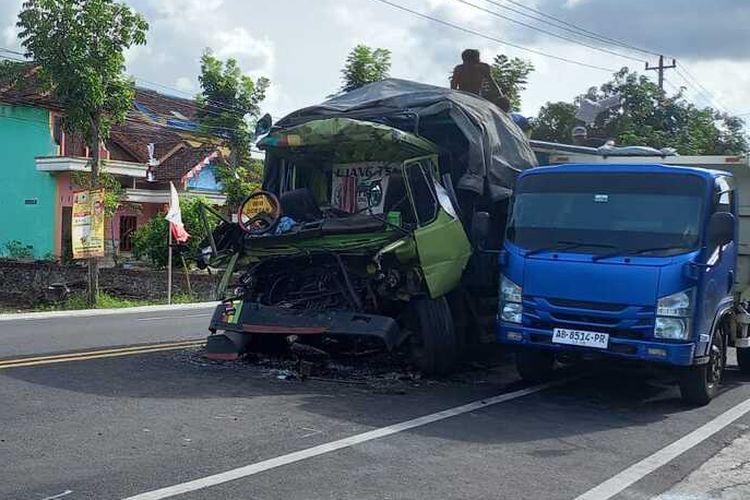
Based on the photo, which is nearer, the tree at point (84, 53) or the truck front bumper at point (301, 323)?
the truck front bumper at point (301, 323)

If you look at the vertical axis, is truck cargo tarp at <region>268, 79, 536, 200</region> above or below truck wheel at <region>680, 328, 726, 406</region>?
above

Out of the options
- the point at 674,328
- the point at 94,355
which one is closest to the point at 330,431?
the point at 674,328

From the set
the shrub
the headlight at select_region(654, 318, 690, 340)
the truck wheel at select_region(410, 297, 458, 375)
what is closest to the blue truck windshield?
the headlight at select_region(654, 318, 690, 340)

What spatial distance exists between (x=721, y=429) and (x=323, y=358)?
445 cm

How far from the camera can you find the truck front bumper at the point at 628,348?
807 centimetres

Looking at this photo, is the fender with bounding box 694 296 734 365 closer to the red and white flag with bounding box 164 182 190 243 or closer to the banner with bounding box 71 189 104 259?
the banner with bounding box 71 189 104 259

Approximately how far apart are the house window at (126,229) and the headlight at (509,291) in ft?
107

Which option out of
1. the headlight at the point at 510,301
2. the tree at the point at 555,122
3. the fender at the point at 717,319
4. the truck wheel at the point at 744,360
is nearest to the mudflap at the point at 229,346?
the headlight at the point at 510,301

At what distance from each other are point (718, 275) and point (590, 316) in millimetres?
1460

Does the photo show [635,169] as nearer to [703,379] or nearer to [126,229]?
[703,379]

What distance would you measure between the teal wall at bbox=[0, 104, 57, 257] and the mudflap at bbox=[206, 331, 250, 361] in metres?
28.7

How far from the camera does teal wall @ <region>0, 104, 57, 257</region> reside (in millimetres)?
36625

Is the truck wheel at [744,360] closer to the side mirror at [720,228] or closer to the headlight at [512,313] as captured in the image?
the side mirror at [720,228]

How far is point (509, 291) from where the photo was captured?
8.98 metres
